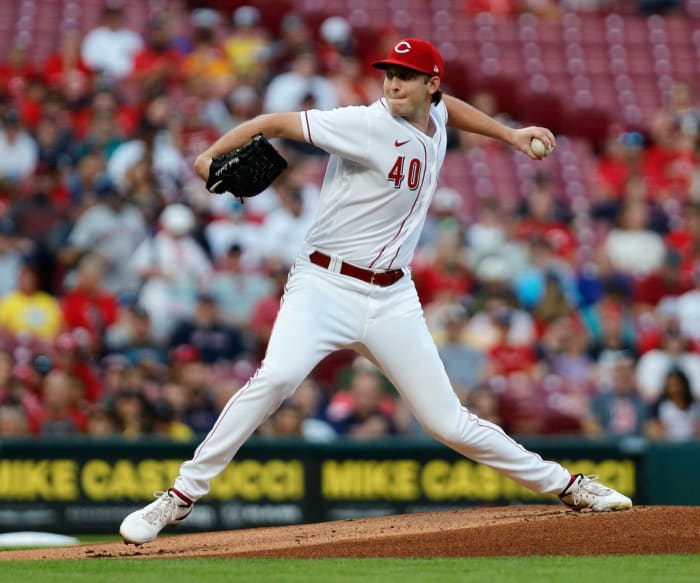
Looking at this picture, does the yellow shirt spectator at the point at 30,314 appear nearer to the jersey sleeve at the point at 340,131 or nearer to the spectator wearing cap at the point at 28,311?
the spectator wearing cap at the point at 28,311

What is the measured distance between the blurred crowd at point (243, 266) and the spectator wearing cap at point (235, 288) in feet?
0.05

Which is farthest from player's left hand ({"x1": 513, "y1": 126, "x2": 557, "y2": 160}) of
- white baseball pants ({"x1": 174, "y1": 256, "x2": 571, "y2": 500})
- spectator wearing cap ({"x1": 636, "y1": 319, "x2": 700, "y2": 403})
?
spectator wearing cap ({"x1": 636, "y1": 319, "x2": 700, "y2": 403})

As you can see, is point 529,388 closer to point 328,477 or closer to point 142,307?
point 328,477

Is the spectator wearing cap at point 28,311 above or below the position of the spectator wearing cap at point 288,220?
below

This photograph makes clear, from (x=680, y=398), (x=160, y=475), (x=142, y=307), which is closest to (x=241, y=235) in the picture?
(x=142, y=307)

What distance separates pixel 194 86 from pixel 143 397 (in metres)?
4.30

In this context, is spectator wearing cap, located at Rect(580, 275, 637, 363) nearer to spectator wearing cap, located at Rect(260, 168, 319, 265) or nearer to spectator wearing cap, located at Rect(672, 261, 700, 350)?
spectator wearing cap, located at Rect(672, 261, 700, 350)

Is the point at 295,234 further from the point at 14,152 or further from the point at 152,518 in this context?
the point at 152,518

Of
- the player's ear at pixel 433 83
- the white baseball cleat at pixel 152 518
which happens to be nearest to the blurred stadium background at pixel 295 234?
the white baseball cleat at pixel 152 518

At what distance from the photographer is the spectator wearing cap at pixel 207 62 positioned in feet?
43.0

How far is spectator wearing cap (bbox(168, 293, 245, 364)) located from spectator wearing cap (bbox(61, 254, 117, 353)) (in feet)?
1.70

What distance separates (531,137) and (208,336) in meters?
4.74

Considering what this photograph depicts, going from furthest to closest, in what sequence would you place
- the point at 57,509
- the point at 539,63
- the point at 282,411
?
the point at 539,63, the point at 282,411, the point at 57,509

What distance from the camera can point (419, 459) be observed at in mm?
9141
